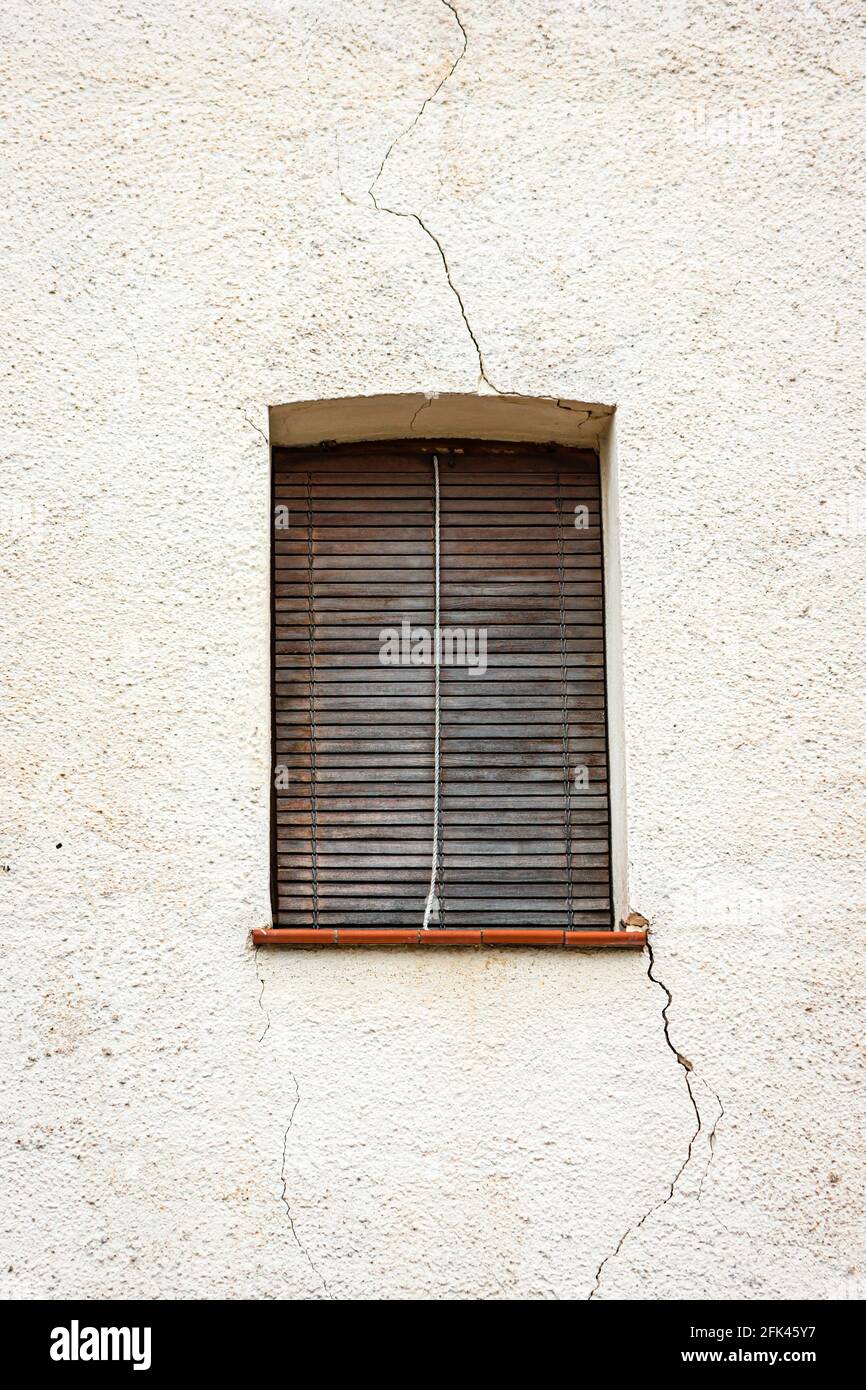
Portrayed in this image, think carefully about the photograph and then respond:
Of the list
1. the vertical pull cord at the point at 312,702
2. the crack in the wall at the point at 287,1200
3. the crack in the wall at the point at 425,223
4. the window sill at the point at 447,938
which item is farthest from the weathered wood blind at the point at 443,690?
the crack in the wall at the point at 287,1200

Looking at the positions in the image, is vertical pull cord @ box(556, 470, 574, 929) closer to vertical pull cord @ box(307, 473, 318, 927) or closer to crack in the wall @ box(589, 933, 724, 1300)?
crack in the wall @ box(589, 933, 724, 1300)

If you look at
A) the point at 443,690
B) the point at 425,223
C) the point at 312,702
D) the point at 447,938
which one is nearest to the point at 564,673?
the point at 443,690

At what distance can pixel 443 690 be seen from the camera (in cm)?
369

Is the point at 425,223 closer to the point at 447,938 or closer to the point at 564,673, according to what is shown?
the point at 564,673

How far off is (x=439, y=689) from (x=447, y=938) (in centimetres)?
73

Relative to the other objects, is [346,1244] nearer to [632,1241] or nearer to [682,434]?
[632,1241]

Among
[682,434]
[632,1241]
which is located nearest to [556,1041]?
[632,1241]

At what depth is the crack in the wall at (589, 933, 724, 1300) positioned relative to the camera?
324 centimetres

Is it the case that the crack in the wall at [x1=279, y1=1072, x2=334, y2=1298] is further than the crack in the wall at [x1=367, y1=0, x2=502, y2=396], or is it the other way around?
the crack in the wall at [x1=367, y1=0, x2=502, y2=396]

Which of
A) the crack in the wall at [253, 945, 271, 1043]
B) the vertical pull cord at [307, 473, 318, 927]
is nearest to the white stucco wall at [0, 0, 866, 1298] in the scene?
the crack in the wall at [253, 945, 271, 1043]

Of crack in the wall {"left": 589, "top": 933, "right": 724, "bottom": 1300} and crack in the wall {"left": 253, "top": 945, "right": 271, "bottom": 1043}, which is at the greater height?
crack in the wall {"left": 253, "top": 945, "right": 271, "bottom": 1043}

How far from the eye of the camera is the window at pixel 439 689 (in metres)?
3.58

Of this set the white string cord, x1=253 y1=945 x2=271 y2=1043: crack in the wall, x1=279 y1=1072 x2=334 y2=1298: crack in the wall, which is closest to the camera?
x1=279 y1=1072 x2=334 y2=1298: crack in the wall

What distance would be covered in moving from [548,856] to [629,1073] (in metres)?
0.62
